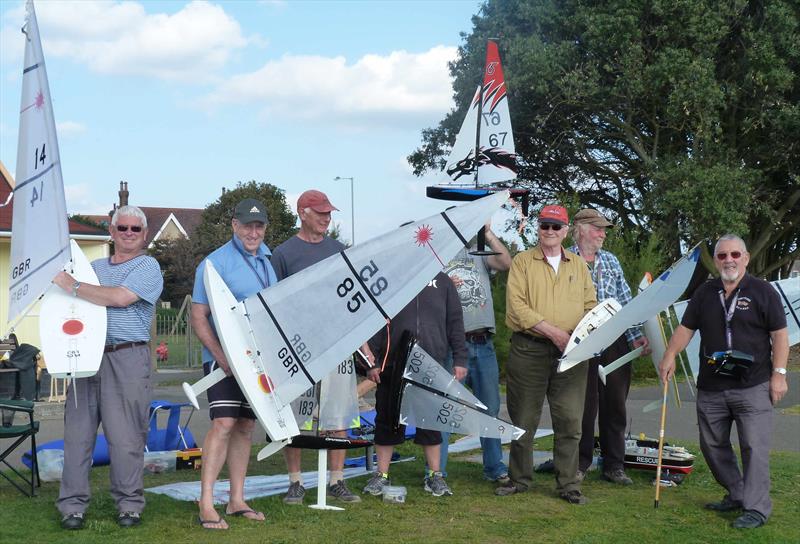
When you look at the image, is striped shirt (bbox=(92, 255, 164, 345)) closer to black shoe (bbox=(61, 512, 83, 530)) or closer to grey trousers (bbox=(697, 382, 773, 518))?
black shoe (bbox=(61, 512, 83, 530))

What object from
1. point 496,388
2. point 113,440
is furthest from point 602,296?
point 113,440

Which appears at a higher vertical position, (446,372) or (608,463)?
(446,372)

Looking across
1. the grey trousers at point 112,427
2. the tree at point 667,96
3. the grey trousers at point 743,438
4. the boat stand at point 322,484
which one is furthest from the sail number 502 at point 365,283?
the tree at point 667,96

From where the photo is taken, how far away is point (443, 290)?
20.8 feet

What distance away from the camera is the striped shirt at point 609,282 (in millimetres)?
6781

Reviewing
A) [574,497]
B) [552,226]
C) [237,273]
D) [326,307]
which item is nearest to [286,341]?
[326,307]

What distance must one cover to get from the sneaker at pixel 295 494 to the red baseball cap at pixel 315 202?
1840mm

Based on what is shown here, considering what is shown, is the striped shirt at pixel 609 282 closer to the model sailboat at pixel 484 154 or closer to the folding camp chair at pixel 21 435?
the model sailboat at pixel 484 154

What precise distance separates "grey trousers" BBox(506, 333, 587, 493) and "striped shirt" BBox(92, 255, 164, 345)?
248 cm

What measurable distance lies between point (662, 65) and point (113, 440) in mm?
16232

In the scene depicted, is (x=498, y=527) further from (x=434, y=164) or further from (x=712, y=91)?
(x=434, y=164)

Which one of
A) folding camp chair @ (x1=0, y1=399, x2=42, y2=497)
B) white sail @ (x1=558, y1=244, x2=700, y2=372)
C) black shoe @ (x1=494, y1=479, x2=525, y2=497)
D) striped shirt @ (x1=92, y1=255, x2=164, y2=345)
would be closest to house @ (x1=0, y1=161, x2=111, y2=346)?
folding camp chair @ (x1=0, y1=399, x2=42, y2=497)

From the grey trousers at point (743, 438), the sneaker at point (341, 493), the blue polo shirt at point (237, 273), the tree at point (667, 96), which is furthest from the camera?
the tree at point (667, 96)

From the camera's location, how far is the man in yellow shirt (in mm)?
6082
